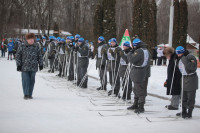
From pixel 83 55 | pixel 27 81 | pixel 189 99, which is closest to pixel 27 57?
pixel 27 81

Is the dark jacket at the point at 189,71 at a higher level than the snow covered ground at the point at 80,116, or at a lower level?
higher

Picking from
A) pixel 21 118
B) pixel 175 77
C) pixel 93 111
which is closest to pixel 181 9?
pixel 175 77

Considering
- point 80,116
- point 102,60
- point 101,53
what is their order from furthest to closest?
Result: 1. point 102,60
2. point 101,53
3. point 80,116

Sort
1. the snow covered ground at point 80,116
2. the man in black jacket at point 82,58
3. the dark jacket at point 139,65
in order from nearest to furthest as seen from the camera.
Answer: the snow covered ground at point 80,116 → the dark jacket at point 139,65 → the man in black jacket at point 82,58

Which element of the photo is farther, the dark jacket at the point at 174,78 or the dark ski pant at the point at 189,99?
the dark jacket at the point at 174,78

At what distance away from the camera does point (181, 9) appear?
2409 centimetres

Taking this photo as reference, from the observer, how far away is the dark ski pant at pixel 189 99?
6445mm

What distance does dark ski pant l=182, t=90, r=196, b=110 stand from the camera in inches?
254

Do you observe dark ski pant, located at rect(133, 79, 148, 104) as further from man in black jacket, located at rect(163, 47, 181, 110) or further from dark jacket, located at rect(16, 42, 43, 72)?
dark jacket, located at rect(16, 42, 43, 72)

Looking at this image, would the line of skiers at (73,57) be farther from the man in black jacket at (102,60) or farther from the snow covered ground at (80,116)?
the snow covered ground at (80,116)

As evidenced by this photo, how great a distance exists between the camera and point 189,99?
255 inches

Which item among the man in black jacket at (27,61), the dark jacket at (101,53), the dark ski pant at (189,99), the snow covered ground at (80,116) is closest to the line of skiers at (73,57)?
the dark jacket at (101,53)

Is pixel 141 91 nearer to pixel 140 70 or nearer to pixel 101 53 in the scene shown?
pixel 140 70

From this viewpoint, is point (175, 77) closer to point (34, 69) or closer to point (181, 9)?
point (34, 69)
